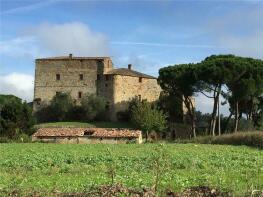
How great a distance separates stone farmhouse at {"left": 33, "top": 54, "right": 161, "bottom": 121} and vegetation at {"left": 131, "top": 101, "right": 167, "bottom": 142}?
8.83 meters

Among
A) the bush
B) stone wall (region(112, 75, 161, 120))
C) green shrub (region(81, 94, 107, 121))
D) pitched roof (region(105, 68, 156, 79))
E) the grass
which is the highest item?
pitched roof (region(105, 68, 156, 79))

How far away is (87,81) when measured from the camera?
80375 mm

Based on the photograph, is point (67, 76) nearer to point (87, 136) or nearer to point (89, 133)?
point (89, 133)

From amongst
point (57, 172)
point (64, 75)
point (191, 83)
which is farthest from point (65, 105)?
point (57, 172)

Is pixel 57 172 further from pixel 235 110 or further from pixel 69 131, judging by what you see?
pixel 235 110

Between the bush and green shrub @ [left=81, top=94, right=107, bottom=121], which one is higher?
green shrub @ [left=81, top=94, right=107, bottom=121]

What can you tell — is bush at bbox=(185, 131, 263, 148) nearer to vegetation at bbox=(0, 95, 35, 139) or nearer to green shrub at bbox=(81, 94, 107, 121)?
vegetation at bbox=(0, 95, 35, 139)

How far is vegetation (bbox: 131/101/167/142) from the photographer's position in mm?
67375

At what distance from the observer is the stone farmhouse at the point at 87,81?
79.5 metres

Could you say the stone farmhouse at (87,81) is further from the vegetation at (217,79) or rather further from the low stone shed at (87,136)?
the low stone shed at (87,136)

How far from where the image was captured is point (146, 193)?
8.70 m

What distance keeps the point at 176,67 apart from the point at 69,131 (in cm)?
1439

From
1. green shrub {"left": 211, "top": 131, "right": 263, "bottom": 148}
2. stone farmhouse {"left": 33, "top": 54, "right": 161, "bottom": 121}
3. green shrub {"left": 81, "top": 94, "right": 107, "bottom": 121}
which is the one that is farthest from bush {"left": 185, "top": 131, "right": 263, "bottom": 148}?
stone farmhouse {"left": 33, "top": 54, "right": 161, "bottom": 121}

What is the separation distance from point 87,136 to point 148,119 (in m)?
11.4
